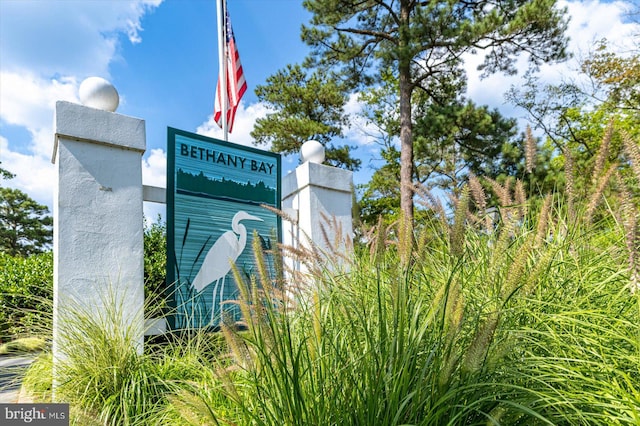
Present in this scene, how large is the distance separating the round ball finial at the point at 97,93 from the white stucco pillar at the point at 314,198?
2.03 meters

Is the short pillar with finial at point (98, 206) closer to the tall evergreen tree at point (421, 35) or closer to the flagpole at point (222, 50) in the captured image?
the flagpole at point (222, 50)

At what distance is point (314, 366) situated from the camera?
1059 mm

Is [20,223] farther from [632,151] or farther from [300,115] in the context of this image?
[632,151]

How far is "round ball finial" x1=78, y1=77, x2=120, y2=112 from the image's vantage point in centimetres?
304

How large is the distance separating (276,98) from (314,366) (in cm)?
1592

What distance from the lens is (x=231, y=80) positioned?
5418mm

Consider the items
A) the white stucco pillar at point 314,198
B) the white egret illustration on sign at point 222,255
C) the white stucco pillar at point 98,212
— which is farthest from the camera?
the white stucco pillar at point 314,198

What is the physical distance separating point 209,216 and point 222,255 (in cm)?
41

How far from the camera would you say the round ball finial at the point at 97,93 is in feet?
9.97

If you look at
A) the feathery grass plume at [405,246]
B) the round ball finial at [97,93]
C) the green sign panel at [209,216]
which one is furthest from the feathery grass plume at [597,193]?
the round ball finial at [97,93]

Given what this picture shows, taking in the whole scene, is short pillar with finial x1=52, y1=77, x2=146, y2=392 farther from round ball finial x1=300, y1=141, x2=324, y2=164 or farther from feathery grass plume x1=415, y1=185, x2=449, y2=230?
feathery grass plume x1=415, y1=185, x2=449, y2=230

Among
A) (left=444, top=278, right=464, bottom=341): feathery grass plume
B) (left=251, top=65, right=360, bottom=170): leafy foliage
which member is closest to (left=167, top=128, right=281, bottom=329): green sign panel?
(left=444, top=278, right=464, bottom=341): feathery grass plume

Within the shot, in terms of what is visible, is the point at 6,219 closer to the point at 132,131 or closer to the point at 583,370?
the point at 132,131

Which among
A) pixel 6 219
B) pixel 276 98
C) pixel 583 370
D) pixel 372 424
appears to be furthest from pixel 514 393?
pixel 6 219
